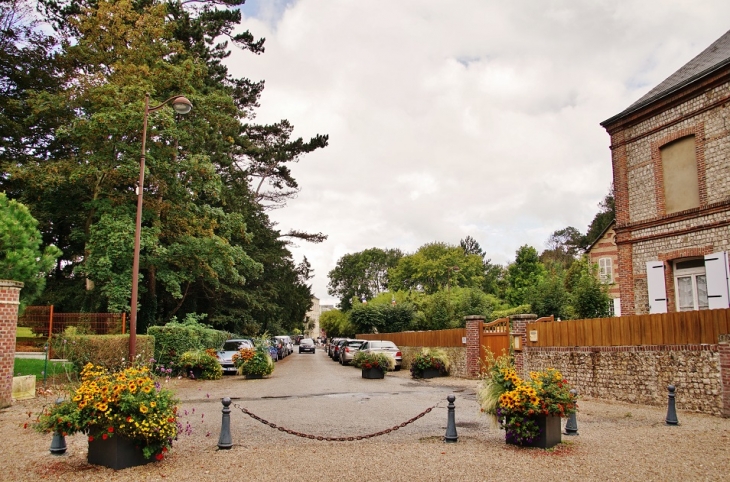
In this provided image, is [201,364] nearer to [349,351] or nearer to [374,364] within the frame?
[374,364]

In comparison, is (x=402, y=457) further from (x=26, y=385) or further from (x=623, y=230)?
(x=623, y=230)

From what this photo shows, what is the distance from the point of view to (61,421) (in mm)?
6918

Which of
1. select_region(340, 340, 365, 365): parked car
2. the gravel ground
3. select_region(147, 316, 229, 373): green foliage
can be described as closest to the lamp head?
the gravel ground

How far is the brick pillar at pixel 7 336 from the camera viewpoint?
12250mm

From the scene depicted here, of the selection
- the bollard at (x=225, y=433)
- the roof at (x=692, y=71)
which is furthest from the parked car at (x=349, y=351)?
the bollard at (x=225, y=433)

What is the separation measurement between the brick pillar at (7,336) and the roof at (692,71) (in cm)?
1872

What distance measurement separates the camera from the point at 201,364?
2123 centimetres

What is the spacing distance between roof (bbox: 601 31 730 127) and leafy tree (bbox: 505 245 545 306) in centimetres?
3428

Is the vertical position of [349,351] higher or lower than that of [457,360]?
lower

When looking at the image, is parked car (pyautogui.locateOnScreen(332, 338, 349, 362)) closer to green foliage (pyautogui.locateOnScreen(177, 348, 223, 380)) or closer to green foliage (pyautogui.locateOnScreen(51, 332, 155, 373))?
green foliage (pyautogui.locateOnScreen(177, 348, 223, 380))

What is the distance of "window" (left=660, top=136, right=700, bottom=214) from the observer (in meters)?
17.2

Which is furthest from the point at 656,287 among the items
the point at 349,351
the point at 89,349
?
the point at 349,351

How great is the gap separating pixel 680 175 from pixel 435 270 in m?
55.9

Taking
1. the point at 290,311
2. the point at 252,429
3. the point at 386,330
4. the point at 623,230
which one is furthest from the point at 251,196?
the point at 252,429
